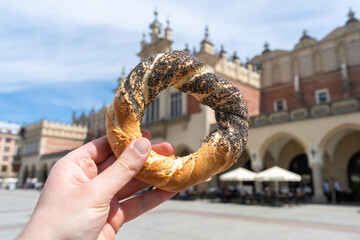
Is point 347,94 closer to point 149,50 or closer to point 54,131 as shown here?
point 149,50

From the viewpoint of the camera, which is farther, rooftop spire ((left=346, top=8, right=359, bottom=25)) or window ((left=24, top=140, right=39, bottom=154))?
window ((left=24, top=140, right=39, bottom=154))

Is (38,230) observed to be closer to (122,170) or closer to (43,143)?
(122,170)

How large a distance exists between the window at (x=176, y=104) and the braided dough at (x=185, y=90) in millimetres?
18416

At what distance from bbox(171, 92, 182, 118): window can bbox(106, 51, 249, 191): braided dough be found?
18.4 m

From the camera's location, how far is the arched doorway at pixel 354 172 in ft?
51.4

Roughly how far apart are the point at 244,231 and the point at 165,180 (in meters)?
4.90

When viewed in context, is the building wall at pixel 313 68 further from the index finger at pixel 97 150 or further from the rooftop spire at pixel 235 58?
the index finger at pixel 97 150

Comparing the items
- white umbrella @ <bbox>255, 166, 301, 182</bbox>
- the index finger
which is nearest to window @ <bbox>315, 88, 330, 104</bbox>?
white umbrella @ <bbox>255, 166, 301, 182</bbox>

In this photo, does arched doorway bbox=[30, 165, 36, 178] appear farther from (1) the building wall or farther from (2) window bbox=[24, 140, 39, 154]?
(1) the building wall

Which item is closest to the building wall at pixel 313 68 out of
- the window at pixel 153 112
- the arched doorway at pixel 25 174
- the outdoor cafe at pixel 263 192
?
the outdoor cafe at pixel 263 192

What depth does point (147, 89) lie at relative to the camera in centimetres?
180

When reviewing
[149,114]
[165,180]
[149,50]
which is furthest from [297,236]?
[149,50]

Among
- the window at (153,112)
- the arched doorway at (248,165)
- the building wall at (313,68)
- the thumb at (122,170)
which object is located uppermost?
the building wall at (313,68)

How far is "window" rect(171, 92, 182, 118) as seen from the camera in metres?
20.6
